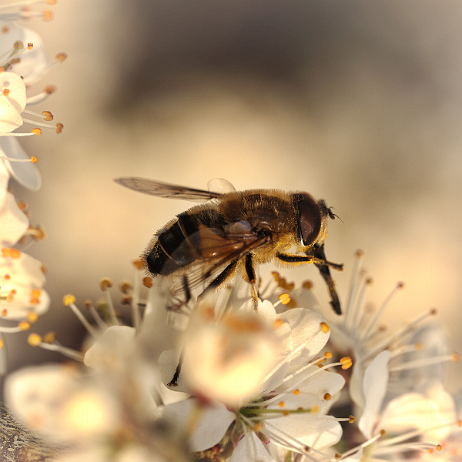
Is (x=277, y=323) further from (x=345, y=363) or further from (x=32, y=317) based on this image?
(x=32, y=317)

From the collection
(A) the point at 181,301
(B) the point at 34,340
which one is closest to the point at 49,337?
(B) the point at 34,340

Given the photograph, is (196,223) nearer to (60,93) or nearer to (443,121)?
(60,93)

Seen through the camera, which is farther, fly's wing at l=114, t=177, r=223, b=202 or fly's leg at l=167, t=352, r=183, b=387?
fly's wing at l=114, t=177, r=223, b=202

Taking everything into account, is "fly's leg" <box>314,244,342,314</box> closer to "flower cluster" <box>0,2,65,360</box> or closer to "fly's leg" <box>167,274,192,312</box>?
"fly's leg" <box>167,274,192,312</box>

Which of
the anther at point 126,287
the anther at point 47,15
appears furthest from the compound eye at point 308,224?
the anther at point 47,15

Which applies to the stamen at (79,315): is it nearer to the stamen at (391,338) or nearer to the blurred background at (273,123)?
the blurred background at (273,123)

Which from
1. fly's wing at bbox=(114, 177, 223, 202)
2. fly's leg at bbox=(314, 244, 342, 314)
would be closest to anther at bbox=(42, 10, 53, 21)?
fly's wing at bbox=(114, 177, 223, 202)
